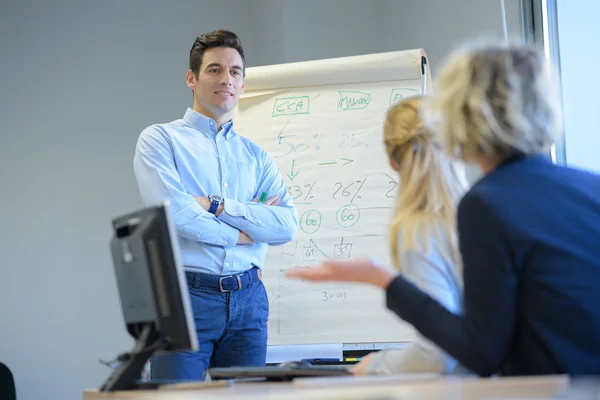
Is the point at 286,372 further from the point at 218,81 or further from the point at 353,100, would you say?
the point at 353,100

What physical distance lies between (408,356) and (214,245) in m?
1.20

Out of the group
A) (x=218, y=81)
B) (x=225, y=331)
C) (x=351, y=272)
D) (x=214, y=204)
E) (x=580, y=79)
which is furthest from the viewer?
(x=580, y=79)

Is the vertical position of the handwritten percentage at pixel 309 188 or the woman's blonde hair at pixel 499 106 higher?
the woman's blonde hair at pixel 499 106

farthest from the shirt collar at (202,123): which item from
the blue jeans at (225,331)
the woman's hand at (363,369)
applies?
the woman's hand at (363,369)

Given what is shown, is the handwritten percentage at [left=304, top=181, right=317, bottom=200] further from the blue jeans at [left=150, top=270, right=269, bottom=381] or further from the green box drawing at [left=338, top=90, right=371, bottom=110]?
the blue jeans at [left=150, top=270, right=269, bottom=381]

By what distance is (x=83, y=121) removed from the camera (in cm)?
475

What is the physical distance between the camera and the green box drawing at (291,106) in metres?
3.60

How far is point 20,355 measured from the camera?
4.48 m

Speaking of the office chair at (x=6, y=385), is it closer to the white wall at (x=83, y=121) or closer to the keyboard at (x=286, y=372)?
the white wall at (x=83, y=121)

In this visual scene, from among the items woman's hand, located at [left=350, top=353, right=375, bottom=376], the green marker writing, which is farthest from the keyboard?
the green marker writing

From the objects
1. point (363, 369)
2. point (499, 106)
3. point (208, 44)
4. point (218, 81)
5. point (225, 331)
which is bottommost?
point (225, 331)

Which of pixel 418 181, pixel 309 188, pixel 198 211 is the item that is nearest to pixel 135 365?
pixel 418 181

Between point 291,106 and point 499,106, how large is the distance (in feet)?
7.61

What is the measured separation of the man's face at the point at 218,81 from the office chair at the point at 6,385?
2298 millimetres
